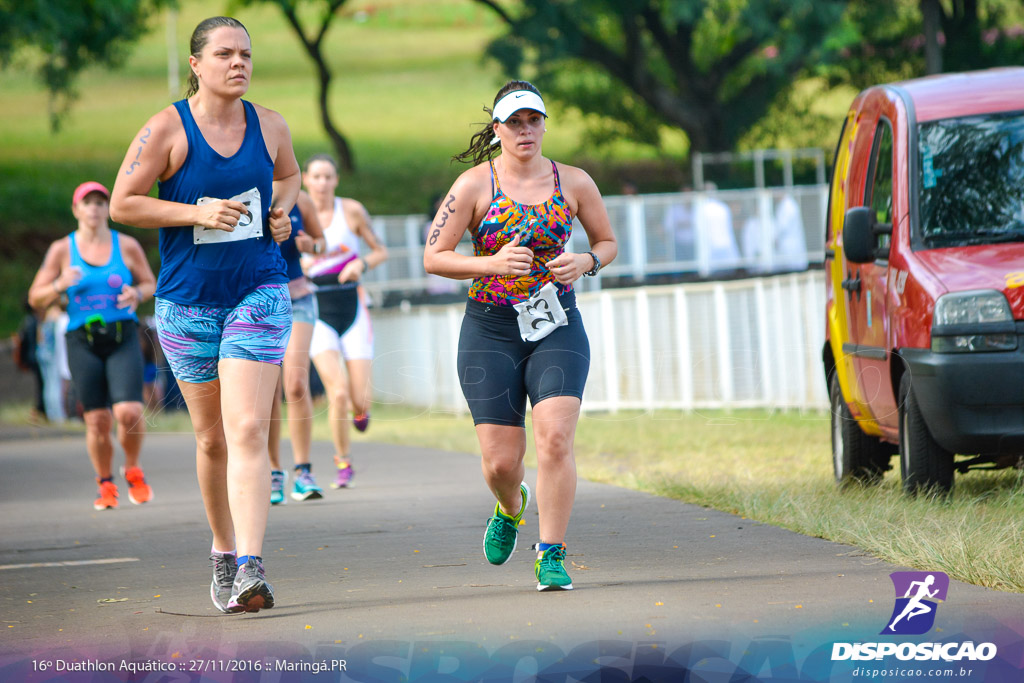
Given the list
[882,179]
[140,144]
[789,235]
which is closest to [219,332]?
[140,144]

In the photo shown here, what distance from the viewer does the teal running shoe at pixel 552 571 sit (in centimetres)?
605

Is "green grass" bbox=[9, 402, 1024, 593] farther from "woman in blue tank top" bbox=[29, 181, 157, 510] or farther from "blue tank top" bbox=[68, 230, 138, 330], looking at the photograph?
"blue tank top" bbox=[68, 230, 138, 330]

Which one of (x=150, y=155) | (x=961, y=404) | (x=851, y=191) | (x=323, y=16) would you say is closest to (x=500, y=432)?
(x=150, y=155)

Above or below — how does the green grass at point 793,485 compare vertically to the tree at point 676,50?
below

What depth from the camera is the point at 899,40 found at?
38.3 metres

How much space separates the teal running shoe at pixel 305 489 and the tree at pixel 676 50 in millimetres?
24991

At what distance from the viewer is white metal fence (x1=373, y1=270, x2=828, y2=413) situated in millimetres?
15062

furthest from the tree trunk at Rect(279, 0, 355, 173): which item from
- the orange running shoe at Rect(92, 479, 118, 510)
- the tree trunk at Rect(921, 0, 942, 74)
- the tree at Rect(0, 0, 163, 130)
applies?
the orange running shoe at Rect(92, 479, 118, 510)

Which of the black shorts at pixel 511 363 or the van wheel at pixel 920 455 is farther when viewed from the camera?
the van wheel at pixel 920 455

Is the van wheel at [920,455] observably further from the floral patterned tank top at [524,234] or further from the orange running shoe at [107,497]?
the orange running shoe at [107,497]

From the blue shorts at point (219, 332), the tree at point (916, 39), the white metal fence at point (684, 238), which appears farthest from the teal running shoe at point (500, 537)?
the tree at point (916, 39)

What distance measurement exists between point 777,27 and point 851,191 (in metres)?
27.1

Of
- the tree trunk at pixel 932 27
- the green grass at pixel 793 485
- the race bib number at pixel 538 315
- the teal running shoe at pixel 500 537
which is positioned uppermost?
the tree trunk at pixel 932 27

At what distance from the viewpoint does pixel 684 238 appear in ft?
84.6
